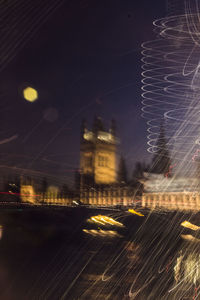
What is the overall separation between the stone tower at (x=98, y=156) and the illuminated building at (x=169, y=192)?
104ft

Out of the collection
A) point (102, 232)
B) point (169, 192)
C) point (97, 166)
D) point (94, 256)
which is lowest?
point (94, 256)

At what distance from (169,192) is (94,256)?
32018 millimetres

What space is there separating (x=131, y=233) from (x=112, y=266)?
35.9ft

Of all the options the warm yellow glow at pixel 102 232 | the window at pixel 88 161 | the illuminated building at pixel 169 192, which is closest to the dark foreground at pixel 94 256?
the warm yellow glow at pixel 102 232

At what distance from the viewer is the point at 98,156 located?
10300 centimetres

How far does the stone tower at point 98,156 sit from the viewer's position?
3959 inches

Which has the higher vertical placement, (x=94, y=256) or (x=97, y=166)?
(x=97, y=166)

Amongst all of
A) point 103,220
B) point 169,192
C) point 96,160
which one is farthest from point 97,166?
point 103,220

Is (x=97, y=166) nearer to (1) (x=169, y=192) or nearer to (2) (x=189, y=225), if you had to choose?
(1) (x=169, y=192)

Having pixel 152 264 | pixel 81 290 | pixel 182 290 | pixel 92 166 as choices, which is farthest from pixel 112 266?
pixel 92 166

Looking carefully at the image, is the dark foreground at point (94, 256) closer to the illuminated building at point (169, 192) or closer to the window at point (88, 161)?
the illuminated building at point (169, 192)

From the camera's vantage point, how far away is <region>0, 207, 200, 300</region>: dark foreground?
758 inches

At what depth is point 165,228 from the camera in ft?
113

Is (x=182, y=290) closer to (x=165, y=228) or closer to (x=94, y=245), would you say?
(x=165, y=228)
